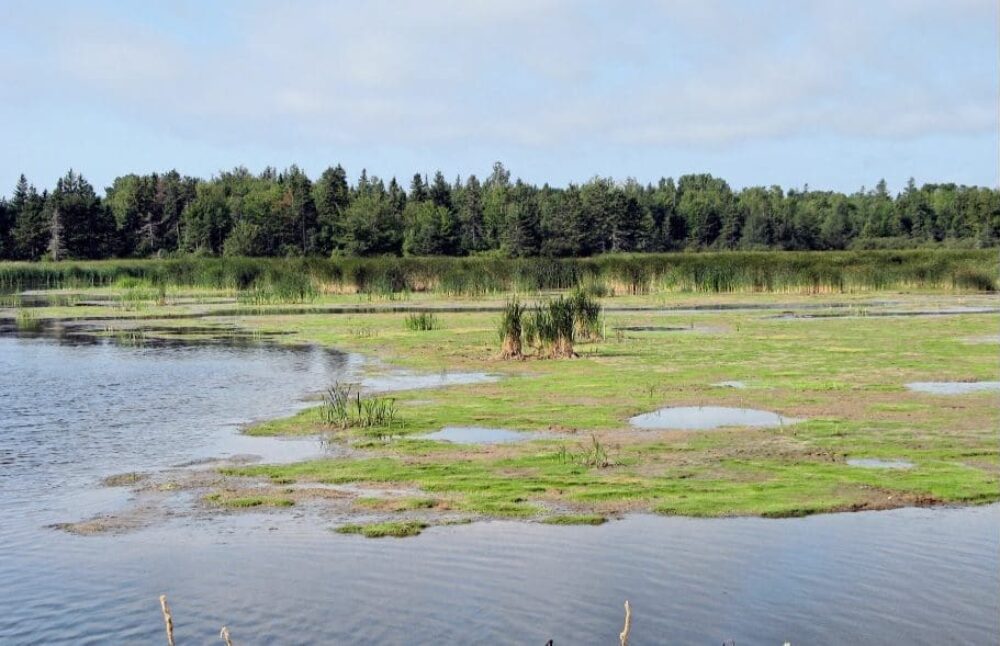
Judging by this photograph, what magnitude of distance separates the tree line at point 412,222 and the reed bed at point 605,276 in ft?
163

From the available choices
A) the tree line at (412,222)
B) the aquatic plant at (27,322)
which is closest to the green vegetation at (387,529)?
the aquatic plant at (27,322)

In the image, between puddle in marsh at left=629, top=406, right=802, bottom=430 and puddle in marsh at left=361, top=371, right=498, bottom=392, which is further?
puddle in marsh at left=361, top=371, right=498, bottom=392

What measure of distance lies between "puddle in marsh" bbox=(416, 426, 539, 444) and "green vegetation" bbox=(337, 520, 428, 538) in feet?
16.3

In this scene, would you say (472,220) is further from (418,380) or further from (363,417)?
(363,417)

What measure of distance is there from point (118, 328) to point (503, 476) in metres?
32.8

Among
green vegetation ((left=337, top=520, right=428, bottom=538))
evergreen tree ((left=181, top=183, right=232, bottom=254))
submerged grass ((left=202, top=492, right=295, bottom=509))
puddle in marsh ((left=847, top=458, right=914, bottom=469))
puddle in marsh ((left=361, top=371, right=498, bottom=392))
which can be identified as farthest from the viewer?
evergreen tree ((left=181, top=183, right=232, bottom=254))

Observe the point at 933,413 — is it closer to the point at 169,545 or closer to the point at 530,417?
the point at 530,417

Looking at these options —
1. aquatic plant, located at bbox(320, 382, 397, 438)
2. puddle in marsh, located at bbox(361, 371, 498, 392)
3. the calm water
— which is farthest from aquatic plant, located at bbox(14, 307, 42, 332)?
the calm water

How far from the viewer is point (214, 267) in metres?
74.4

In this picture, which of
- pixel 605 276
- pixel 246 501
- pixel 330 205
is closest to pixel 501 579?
pixel 246 501

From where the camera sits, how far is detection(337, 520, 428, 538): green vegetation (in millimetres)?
12352

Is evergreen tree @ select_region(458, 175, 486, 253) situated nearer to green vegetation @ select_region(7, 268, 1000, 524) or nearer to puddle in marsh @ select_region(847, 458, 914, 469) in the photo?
green vegetation @ select_region(7, 268, 1000, 524)

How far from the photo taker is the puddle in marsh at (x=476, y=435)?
1778 centimetres

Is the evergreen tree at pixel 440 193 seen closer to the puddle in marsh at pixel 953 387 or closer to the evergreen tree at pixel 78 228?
the evergreen tree at pixel 78 228
